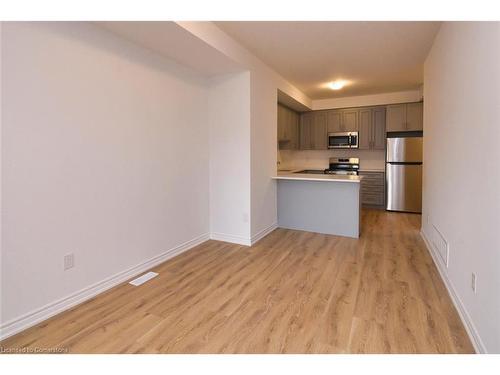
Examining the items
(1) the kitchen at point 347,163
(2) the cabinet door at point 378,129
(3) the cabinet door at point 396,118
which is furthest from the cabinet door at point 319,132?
(3) the cabinet door at point 396,118

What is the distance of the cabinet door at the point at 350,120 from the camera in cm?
594

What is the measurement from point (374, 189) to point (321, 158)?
1.46 metres

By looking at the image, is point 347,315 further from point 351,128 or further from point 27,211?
point 351,128

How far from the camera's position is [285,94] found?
4.74 m

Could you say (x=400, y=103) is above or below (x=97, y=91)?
above

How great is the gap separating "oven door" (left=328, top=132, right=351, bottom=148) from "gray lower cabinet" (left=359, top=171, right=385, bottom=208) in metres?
0.75

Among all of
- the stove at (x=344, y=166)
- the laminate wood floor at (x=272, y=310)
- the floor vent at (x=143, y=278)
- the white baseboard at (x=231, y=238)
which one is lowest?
the laminate wood floor at (x=272, y=310)

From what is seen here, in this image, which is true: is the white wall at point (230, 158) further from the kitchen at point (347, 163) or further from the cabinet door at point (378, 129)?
the cabinet door at point (378, 129)

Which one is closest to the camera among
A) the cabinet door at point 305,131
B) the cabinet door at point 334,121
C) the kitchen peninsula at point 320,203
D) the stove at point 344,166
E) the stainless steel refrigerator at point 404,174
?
the kitchen peninsula at point 320,203

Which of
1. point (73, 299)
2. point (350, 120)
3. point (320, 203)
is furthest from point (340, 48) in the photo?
point (73, 299)

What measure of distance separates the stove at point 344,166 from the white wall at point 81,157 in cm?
415

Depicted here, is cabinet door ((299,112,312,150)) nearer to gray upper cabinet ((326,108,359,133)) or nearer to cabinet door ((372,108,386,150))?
gray upper cabinet ((326,108,359,133))

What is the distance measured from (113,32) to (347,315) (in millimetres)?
2999
